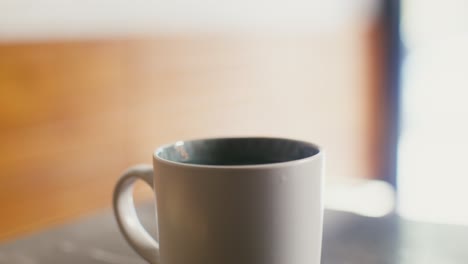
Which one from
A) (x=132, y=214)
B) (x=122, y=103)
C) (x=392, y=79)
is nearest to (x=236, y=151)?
(x=132, y=214)

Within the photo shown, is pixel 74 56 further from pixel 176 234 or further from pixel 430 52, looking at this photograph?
pixel 430 52

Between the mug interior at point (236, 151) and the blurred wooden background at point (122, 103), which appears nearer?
the mug interior at point (236, 151)

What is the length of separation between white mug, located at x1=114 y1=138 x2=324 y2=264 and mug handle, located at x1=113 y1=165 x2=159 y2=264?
0.03 meters

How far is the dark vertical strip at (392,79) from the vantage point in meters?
Answer: 1.75

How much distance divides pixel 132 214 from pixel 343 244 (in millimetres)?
201

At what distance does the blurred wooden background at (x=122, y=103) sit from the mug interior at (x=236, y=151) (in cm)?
49

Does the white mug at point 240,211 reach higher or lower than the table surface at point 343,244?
higher

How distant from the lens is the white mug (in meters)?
0.31

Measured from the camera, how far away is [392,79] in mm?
1795

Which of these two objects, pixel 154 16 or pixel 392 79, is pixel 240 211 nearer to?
pixel 154 16

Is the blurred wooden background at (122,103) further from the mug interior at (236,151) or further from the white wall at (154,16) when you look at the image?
the mug interior at (236,151)

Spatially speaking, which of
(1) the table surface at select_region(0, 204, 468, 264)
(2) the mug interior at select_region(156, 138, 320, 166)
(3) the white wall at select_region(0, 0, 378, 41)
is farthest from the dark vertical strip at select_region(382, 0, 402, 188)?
(2) the mug interior at select_region(156, 138, 320, 166)

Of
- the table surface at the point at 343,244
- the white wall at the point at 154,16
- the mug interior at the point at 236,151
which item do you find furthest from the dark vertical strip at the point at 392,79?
the mug interior at the point at 236,151

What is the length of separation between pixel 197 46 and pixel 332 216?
0.59 meters
